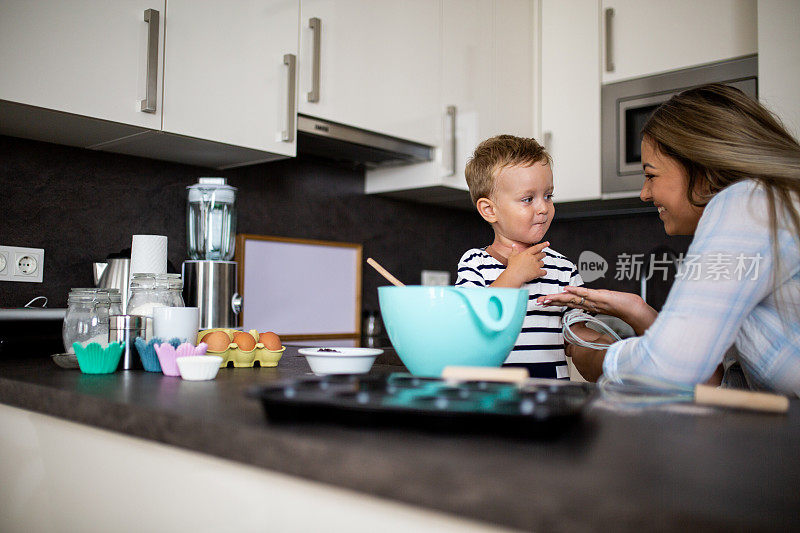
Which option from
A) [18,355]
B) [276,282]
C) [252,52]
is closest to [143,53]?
[252,52]

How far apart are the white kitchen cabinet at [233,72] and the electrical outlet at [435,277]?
1.15m

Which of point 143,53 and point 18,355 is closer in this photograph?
point 18,355

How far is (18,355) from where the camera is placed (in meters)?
1.29

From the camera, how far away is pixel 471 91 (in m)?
2.50

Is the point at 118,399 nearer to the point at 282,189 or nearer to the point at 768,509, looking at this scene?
the point at 768,509

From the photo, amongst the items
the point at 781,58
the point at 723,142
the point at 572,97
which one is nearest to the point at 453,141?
the point at 572,97

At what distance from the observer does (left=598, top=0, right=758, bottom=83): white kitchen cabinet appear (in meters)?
2.23

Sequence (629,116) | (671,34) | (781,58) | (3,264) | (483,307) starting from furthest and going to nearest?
Result: (629,116) → (671,34) → (781,58) → (3,264) → (483,307)

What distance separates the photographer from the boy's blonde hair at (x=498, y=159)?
153 centimetres

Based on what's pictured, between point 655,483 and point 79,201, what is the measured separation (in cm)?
177

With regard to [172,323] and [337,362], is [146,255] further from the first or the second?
[337,362]

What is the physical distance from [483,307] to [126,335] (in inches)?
22.7

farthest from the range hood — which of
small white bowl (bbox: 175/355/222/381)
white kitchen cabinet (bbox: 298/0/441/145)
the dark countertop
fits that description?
the dark countertop

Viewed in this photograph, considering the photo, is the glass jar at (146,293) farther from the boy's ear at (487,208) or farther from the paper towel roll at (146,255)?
the boy's ear at (487,208)
